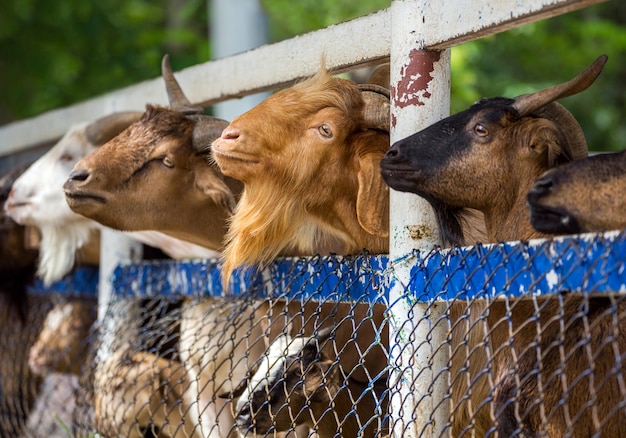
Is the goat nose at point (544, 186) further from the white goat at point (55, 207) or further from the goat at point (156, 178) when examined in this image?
the white goat at point (55, 207)

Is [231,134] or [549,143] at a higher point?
[231,134]

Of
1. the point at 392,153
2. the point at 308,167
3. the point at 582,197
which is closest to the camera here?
the point at 582,197

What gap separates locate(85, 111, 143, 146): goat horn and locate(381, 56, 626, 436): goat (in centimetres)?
206

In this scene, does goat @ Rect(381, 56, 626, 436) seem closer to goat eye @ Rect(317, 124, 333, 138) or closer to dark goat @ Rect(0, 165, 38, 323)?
goat eye @ Rect(317, 124, 333, 138)

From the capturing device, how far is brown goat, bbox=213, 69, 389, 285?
345 cm

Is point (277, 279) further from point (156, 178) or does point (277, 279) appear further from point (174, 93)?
point (174, 93)

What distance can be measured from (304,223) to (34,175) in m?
2.14

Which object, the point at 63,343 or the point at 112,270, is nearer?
the point at 112,270

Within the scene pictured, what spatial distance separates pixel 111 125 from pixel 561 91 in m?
2.53

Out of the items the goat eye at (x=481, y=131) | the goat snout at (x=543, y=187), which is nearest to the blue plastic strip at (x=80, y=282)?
the goat eye at (x=481, y=131)

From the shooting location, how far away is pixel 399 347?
292cm

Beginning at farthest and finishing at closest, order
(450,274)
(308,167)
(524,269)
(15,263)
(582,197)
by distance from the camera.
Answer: (15,263) < (308,167) < (450,274) < (582,197) < (524,269)

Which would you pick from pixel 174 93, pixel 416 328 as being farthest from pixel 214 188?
pixel 416 328

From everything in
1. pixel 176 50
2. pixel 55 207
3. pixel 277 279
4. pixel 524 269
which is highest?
pixel 176 50
